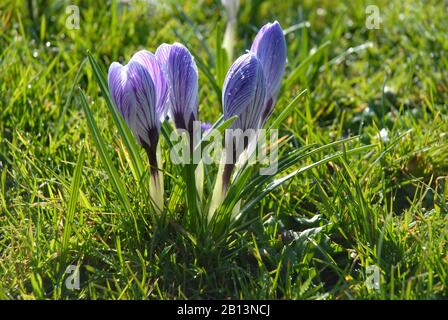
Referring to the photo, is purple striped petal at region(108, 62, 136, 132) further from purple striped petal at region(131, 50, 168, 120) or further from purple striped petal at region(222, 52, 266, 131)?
purple striped petal at region(222, 52, 266, 131)

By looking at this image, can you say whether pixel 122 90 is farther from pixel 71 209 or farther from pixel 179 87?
pixel 71 209

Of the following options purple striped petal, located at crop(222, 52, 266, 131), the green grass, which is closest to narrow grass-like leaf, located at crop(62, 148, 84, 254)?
the green grass

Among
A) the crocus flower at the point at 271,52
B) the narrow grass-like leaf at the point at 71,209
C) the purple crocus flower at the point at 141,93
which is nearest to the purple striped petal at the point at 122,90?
the purple crocus flower at the point at 141,93

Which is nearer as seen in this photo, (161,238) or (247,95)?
(247,95)

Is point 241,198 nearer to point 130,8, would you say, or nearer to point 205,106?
point 205,106
